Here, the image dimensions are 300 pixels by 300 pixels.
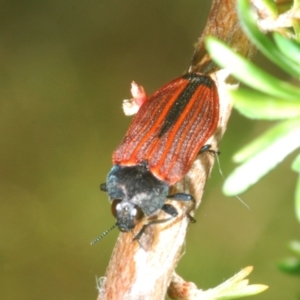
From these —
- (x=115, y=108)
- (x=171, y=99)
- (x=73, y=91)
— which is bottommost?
(x=171, y=99)

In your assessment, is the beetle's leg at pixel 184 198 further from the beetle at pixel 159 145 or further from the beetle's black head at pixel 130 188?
the beetle's black head at pixel 130 188

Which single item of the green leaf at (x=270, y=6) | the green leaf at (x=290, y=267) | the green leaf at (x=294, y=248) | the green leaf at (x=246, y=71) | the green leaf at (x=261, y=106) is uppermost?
the green leaf at (x=270, y=6)

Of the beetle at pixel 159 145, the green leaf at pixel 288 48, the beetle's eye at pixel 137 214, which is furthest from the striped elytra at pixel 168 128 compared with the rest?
the green leaf at pixel 288 48

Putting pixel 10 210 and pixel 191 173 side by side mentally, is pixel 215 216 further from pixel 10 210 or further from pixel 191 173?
pixel 191 173

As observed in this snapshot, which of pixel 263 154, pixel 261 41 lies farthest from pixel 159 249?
pixel 261 41

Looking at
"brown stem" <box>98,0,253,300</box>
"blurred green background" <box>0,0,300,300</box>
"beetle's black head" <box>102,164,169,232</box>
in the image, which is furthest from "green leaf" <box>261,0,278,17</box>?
"blurred green background" <box>0,0,300,300</box>

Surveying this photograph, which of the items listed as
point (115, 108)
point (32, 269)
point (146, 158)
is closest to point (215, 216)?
point (115, 108)

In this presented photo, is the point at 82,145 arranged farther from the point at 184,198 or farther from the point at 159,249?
the point at 159,249
